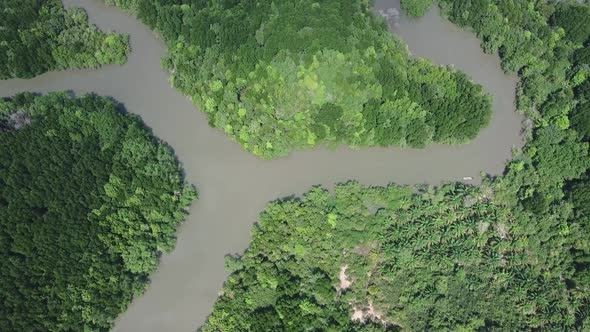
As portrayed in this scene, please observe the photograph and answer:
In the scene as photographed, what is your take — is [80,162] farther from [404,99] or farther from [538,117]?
[538,117]

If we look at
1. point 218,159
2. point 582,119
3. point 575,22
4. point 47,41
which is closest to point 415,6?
point 575,22

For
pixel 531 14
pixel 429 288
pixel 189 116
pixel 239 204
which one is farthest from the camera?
pixel 531 14

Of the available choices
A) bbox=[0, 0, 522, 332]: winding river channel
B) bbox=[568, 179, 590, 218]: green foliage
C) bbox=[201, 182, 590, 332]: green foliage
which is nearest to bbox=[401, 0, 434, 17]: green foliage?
bbox=[0, 0, 522, 332]: winding river channel

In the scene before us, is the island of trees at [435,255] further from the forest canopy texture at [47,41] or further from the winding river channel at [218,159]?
the forest canopy texture at [47,41]

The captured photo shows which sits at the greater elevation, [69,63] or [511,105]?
[69,63]

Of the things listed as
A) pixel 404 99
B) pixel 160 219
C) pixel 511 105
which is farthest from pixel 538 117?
pixel 160 219

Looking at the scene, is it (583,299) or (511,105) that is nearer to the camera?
(583,299)

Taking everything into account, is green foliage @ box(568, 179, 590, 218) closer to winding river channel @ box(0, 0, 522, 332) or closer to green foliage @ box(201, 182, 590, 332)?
green foliage @ box(201, 182, 590, 332)

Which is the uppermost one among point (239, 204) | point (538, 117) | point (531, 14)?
point (531, 14)
